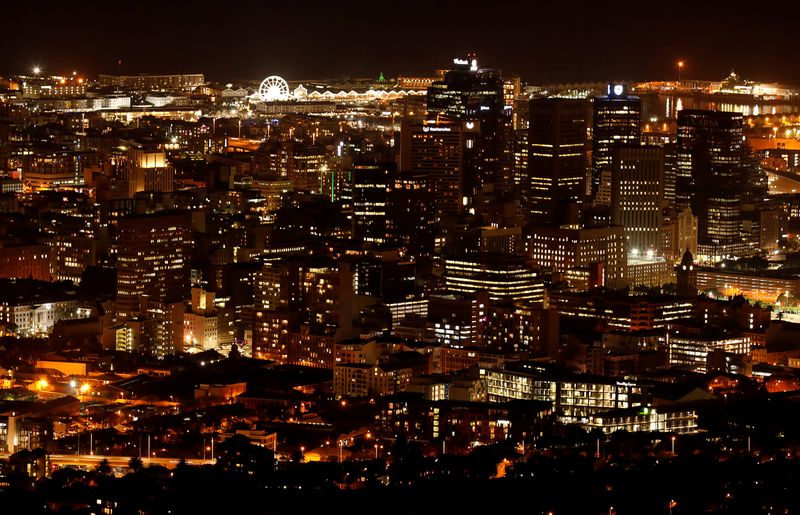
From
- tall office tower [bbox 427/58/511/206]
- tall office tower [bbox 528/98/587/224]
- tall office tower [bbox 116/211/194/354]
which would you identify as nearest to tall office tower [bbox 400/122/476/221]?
tall office tower [bbox 427/58/511/206]

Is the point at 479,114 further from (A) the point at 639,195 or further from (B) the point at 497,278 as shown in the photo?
(B) the point at 497,278

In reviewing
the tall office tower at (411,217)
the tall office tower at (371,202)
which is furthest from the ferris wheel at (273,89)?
the tall office tower at (411,217)

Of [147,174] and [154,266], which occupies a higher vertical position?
[147,174]

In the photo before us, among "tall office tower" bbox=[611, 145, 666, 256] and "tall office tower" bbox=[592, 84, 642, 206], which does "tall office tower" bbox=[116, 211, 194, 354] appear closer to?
"tall office tower" bbox=[611, 145, 666, 256]

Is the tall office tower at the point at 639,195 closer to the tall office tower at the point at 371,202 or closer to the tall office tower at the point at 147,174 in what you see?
the tall office tower at the point at 371,202

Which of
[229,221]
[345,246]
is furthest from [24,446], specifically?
[229,221]

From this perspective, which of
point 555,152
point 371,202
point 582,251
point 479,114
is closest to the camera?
point 582,251

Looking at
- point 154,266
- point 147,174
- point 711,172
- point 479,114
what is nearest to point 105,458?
point 154,266

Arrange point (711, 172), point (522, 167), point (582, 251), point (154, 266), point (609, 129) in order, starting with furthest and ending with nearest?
point (609, 129) → point (522, 167) → point (711, 172) → point (582, 251) → point (154, 266)
